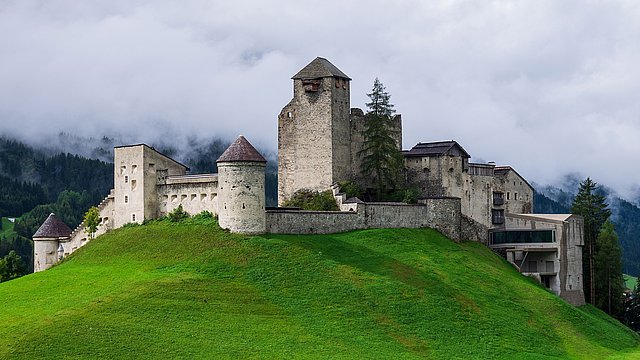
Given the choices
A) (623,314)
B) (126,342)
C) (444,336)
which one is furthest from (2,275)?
(623,314)

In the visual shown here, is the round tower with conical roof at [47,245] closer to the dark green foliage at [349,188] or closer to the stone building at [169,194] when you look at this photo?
the stone building at [169,194]

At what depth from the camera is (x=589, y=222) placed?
4158 inches

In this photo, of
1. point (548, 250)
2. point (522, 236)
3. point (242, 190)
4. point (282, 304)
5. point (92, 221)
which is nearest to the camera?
point (282, 304)

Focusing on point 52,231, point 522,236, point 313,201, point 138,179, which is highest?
point 138,179

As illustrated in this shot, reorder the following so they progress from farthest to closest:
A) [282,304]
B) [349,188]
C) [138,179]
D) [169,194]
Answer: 1. [349,188]
2. [138,179]
3. [169,194]
4. [282,304]

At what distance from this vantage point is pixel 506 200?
105125 millimetres

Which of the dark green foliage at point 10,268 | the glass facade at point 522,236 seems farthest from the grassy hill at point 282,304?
the dark green foliage at point 10,268

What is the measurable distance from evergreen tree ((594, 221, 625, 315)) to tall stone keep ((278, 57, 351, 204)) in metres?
29.5

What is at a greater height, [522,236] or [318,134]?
[318,134]

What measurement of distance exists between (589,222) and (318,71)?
1373 inches

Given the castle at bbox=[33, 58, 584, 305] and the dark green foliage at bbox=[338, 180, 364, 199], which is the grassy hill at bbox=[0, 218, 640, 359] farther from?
the dark green foliage at bbox=[338, 180, 364, 199]

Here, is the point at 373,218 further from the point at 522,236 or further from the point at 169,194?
the point at 522,236

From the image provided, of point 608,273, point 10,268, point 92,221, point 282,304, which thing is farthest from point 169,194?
point 608,273

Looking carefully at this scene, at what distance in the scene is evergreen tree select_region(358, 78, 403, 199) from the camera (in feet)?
293
